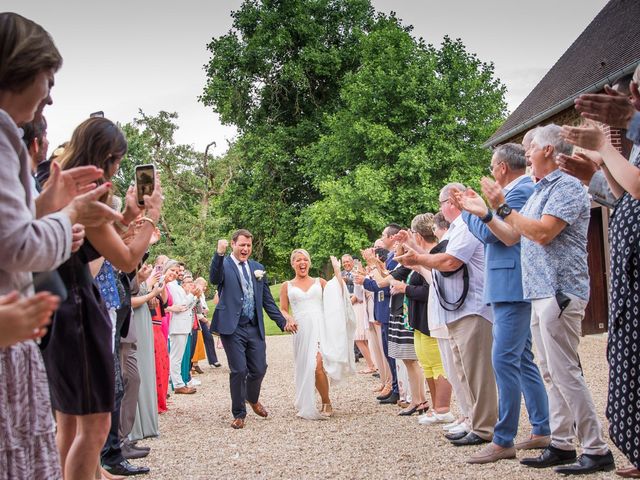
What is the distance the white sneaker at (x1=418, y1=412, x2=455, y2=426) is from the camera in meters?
8.31

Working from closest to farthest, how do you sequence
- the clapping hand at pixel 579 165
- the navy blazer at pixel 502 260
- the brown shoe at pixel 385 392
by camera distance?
the clapping hand at pixel 579 165 < the navy blazer at pixel 502 260 < the brown shoe at pixel 385 392

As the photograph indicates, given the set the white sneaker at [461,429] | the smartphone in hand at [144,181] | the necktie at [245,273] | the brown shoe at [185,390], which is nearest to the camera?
the smartphone in hand at [144,181]

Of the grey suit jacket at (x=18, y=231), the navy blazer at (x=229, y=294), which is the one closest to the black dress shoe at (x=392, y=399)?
the navy blazer at (x=229, y=294)

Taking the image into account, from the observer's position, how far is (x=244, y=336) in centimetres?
978

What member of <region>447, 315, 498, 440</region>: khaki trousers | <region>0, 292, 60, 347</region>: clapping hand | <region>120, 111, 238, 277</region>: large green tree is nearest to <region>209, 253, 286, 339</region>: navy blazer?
<region>447, 315, 498, 440</region>: khaki trousers

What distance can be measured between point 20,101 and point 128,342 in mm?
5152

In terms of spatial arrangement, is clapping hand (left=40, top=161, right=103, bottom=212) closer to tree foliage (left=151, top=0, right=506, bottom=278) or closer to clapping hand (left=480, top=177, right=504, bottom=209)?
clapping hand (left=480, top=177, right=504, bottom=209)

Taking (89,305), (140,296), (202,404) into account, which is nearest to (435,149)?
(202,404)

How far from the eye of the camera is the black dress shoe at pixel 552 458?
5543 mm

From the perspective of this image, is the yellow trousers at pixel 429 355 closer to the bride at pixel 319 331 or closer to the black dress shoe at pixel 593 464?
the bride at pixel 319 331

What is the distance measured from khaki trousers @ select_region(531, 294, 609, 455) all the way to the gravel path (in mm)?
339

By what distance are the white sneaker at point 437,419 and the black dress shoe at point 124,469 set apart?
334 centimetres

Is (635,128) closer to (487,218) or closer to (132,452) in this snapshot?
(487,218)

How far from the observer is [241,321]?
32.1 ft
